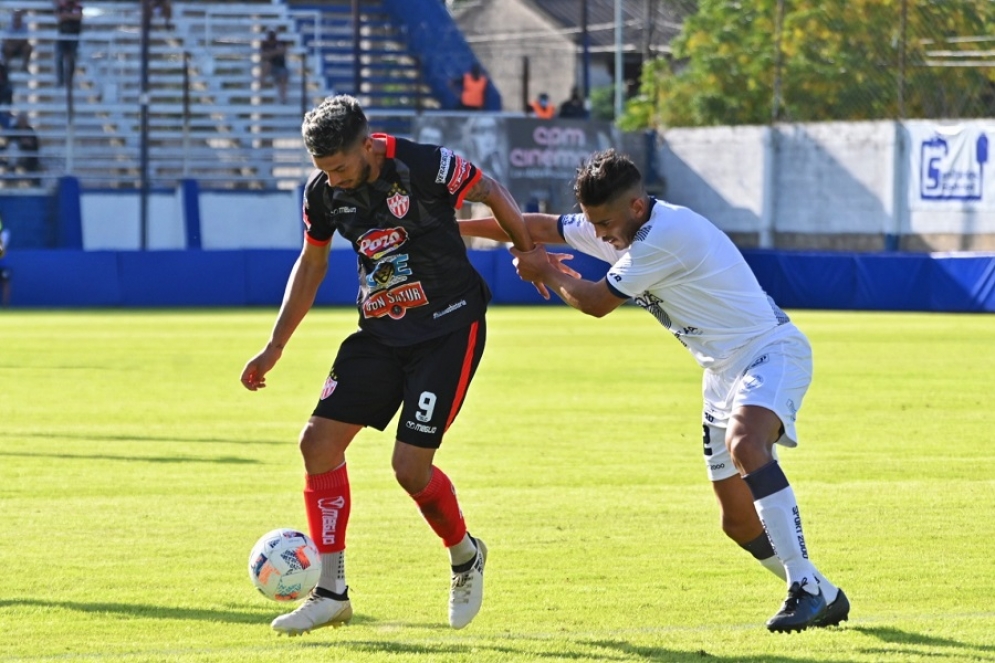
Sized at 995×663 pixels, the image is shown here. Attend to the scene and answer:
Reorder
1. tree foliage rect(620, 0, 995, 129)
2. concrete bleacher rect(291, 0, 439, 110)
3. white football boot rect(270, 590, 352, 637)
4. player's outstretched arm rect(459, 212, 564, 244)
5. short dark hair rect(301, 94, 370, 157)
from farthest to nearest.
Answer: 1. concrete bleacher rect(291, 0, 439, 110)
2. tree foliage rect(620, 0, 995, 129)
3. player's outstretched arm rect(459, 212, 564, 244)
4. white football boot rect(270, 590, 352, 637)
5. short dark hair rect(301, 94, 370, 157)

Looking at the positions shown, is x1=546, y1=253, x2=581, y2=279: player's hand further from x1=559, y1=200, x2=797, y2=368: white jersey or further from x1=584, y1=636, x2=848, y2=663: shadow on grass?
x1=584, y1=636, x2=848, y2=663: shadow on grass

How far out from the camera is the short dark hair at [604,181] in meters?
6.55

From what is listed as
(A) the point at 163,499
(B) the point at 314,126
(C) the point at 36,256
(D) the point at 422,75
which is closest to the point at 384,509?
(A) the point at 163,499

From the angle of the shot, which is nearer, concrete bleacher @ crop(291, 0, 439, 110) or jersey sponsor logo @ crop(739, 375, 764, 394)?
jersey sponsor logo @ crop(739, 375, 764, 394)

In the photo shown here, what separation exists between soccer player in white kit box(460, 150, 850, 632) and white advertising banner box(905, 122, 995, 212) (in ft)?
86.1

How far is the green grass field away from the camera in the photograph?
21.1 feet

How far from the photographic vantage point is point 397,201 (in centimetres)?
664

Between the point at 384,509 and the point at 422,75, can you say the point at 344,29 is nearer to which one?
the point at 422,75

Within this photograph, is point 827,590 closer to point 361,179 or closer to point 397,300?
point 397,300

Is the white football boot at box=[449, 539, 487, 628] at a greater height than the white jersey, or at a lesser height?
lesser

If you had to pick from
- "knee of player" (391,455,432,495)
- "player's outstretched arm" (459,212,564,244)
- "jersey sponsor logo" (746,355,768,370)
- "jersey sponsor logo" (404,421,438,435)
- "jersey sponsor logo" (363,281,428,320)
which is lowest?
"knee of player" (391,455,432,495)

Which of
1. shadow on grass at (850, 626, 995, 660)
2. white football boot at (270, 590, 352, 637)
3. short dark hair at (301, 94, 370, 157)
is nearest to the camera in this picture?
shadow on grass at (850, 626, 995, 660)

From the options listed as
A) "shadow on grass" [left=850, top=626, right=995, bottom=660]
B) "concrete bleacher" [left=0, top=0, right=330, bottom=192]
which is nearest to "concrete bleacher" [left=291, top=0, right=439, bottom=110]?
"concrete bleacher" [left=0, top=0, right=330, bottom=192]

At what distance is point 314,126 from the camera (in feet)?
20.9
